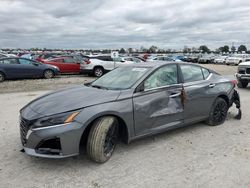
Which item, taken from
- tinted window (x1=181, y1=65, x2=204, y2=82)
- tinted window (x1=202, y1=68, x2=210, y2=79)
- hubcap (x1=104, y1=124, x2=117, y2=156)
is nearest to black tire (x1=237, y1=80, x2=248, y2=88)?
tinted window (x1=202, y1=68, x2=210, y2=79)

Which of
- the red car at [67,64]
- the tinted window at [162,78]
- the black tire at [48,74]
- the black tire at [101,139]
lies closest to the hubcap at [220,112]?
the tinted window at [162,78]

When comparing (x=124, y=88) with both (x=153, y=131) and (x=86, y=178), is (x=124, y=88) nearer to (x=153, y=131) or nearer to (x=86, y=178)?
(x=153, y=131)

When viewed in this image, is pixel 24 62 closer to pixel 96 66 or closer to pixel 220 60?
pixel 96 66

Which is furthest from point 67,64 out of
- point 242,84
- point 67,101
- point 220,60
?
point 220,60

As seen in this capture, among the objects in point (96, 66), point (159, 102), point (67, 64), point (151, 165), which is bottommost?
point (151, 165)

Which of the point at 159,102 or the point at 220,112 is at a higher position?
the point at 159,102

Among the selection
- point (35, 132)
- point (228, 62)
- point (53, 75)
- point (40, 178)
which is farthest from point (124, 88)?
point (228, 62)

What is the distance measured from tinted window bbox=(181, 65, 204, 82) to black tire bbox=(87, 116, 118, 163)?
205 centimetres

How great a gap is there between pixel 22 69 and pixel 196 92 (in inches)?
507

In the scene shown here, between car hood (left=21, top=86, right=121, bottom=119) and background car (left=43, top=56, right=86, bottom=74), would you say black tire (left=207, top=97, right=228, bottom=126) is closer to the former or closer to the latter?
car hood (left=21, top=86, right=121, bottom=119)

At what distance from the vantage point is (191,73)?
5867 mm

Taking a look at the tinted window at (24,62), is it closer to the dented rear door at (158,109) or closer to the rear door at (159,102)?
the rear door at (159,102)

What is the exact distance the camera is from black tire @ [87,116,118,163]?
4082 millimetres

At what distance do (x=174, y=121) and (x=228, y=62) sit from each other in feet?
126
